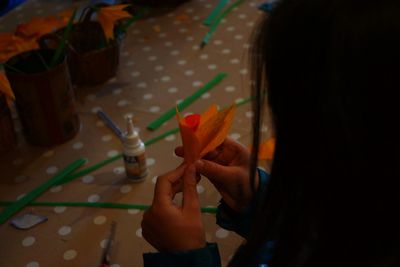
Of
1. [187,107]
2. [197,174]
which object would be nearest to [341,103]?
[197,174]

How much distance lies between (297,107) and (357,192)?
0.09 m

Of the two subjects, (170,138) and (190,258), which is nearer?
(190,258)

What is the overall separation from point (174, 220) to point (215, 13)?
856 millimetres

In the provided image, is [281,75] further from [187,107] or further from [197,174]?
[187,107]

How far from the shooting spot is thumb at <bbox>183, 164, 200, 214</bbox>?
56cm

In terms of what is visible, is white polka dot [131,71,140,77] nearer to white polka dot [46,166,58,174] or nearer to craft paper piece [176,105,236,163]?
→ white polka dot [46,166,58,174]

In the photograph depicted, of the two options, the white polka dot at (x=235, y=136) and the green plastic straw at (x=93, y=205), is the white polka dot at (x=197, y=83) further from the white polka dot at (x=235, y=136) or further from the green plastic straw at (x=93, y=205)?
the green plastic straw at (x=93, y=205)

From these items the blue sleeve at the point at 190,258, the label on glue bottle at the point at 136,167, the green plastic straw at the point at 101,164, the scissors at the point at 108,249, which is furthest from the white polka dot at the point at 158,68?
the blue sleeve at the point at 190,258

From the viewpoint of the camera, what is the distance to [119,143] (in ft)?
2.97

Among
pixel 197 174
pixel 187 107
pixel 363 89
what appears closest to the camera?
pixel 363 89

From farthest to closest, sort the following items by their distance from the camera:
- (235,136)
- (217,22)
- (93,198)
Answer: (217,22) < (235,136) < (93,198)

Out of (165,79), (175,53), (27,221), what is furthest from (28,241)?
(175,53)

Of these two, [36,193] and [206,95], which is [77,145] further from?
[206,95]

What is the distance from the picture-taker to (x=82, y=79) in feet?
3.46
